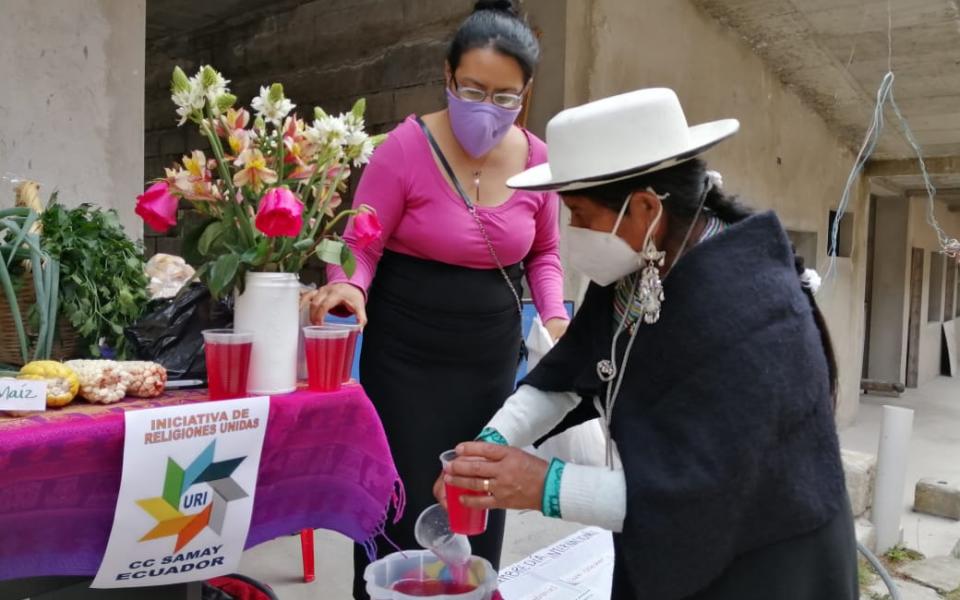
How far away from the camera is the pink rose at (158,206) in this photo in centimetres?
140

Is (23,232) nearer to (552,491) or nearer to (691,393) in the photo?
(552,491)

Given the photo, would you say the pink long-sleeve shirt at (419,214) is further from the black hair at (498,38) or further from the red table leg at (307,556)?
the red table leg at (307,556)

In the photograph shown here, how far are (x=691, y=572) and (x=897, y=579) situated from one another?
3.72m

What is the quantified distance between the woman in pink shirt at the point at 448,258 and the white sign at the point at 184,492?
53 cm

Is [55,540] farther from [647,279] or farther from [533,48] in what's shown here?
[533,48]

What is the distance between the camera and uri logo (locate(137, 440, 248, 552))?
1.29 metres

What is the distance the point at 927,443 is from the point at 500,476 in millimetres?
8746

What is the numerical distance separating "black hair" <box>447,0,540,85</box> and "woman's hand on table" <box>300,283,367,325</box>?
2.08 feet

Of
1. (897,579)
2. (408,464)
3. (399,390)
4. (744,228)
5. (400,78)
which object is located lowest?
(897,579)

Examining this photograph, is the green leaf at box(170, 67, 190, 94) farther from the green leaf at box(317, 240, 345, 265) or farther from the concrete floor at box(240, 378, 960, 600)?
Answer: the concrete floor at box(240, 378, 960, 600)

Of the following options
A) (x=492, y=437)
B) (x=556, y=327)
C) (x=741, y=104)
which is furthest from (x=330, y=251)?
(x=741, y=104)

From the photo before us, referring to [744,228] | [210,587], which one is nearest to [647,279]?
[744,228]

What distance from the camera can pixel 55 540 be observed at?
1.23 meters

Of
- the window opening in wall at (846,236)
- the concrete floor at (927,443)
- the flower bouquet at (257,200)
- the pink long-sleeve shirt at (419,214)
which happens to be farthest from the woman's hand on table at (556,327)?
the window opening in wall at (846,236)
